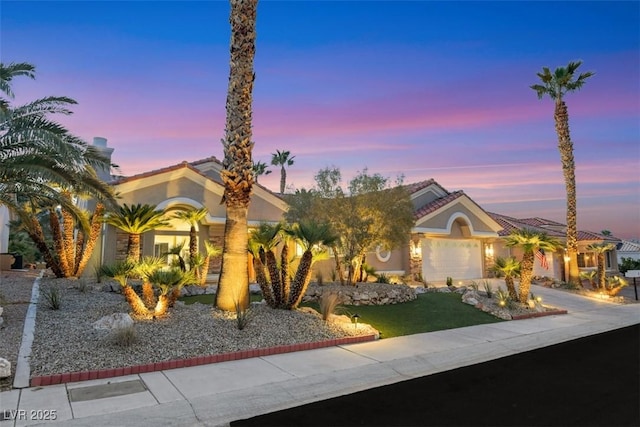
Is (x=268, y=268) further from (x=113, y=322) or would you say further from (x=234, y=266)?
(x=113, y=322)

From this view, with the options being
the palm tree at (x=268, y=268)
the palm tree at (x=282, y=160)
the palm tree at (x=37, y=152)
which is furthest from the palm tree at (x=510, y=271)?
the palm tree at (x=282, y=160)

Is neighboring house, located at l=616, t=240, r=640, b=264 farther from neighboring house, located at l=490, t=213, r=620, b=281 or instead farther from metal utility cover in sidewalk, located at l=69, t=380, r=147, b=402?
metal utility cover in sidewalk, located at l=69, t=380, r=147, b=402

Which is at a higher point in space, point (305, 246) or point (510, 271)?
point (305, 246)

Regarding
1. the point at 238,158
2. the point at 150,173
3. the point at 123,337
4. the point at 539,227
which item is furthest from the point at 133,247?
the point at 539,227

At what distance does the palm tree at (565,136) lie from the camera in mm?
23484

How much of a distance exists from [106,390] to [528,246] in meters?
14.5

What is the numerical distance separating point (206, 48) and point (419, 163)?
1540 centimetres

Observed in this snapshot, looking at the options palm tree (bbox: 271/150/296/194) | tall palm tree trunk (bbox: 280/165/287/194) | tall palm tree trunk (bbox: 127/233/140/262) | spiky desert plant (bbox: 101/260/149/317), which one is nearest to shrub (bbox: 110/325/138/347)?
spiky desert plant (bbox: 101/260/149/317)

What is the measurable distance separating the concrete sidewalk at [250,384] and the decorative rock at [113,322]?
189cm

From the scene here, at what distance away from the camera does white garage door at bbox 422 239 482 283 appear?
80.8 feet

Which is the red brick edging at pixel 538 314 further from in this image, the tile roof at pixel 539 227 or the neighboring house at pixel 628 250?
the neighboring house at pixel 628 250

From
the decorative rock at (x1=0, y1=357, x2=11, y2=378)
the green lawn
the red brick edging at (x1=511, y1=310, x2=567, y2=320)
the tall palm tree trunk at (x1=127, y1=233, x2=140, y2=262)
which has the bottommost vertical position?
the red brick edging at (x1=511, y1=310, x2=567, y2=320)

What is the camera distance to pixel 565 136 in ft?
78.3

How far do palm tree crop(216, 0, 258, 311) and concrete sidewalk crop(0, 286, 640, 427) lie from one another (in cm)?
321
